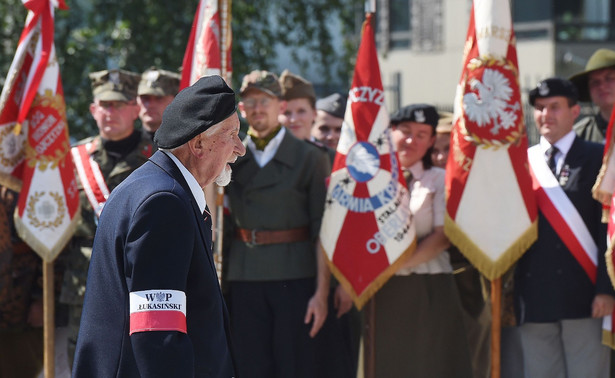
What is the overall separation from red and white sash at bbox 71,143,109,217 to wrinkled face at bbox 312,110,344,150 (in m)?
1.62

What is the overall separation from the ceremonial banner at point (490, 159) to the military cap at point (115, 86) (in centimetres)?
197

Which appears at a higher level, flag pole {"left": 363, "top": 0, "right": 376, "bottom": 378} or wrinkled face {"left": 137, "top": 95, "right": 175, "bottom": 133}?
wrinkled face {"left": 137, "top": 95, "right": 175, "bottom": 133}

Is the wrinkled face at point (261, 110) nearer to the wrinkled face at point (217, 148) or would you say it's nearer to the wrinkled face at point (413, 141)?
the wrinkled face at point (413, 141)

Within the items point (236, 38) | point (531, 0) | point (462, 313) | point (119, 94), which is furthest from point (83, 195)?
point (531, 0)

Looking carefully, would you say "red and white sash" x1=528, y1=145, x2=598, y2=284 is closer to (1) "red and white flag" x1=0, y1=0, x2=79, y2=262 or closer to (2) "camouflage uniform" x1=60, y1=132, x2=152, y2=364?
(2) "camouflage uniform" x1=60, y1=132, x2=152, y2=364

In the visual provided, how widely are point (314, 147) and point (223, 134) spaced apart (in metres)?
2.63

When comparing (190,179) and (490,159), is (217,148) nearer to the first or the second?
(190,179)

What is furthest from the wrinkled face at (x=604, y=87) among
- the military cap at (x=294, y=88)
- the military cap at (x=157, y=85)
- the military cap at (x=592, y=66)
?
the military cap at (x=157, y=85)

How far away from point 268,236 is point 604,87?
7.05 feet

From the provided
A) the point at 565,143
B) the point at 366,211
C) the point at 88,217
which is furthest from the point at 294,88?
the point at 565,143

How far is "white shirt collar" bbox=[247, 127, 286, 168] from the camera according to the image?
5.48 metres

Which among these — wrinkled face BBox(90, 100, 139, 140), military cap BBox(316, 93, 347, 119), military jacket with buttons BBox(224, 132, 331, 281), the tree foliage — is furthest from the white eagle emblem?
the tree foliage

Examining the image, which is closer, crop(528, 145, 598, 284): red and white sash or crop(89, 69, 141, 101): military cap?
crop(528, 145, 598, 284): red and white sash

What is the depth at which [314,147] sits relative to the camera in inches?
221
